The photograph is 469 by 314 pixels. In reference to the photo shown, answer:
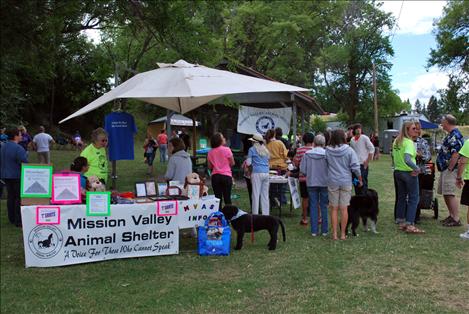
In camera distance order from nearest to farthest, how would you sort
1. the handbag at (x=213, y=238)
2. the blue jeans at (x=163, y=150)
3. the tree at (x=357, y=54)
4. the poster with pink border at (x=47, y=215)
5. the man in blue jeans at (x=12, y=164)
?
the poster with pink border at (x=47, y=215) < the handbag at (x=213, y=238) < the man in blue jeans at (x=12, y=164) < the blue jeans at (x=163, y=150) < the tree at (x=357, y=54)

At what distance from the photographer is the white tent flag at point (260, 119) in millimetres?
12672

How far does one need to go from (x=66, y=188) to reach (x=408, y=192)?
517 centimetres

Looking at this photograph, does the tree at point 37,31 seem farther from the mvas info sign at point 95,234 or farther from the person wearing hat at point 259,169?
the person wearing hat at point 259,169

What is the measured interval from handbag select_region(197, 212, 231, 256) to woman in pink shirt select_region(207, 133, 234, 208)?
116 centimetres

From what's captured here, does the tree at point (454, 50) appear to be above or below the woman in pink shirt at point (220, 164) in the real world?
above

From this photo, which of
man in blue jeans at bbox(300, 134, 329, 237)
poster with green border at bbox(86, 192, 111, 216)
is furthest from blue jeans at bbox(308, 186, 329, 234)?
poster with green border at bbox(86, 192, 111, 216)

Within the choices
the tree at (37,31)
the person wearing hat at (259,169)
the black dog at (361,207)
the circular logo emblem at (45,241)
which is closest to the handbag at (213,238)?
the person wearing hat at (259,169)

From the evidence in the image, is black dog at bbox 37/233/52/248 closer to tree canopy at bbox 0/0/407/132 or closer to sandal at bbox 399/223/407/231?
tree canopy at bbox 0/0/407/132

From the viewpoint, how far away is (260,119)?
12.8 meters

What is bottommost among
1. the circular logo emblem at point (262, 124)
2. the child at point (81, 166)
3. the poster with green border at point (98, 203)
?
the poster with green border at point (98, 203)

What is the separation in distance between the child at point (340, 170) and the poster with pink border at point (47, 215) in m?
3.84

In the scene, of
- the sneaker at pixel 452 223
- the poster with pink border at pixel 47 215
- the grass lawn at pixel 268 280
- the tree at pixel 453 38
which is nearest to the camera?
the grass lawn at pixel 268 280

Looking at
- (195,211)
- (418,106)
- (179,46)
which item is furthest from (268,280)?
(418,106)

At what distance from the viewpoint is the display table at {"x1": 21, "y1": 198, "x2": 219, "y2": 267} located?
5539 mm
